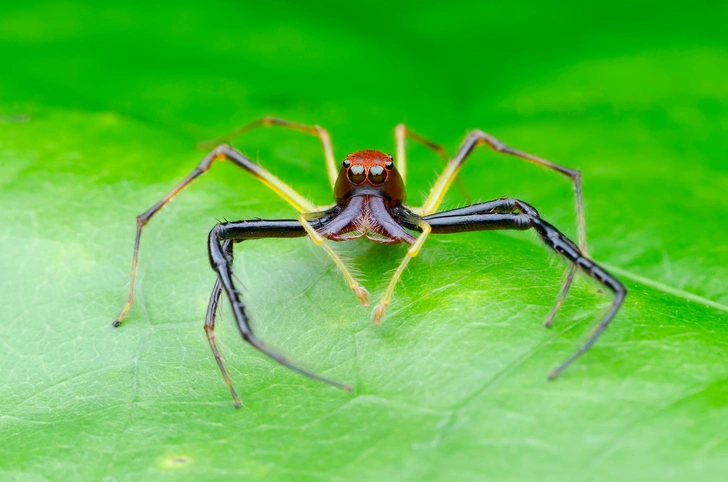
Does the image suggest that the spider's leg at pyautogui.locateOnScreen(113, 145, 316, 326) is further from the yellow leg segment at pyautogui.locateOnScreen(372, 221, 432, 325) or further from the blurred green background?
the yellow leg segment at pyautogui.locateOnScreen(372, 221, 432, 325)

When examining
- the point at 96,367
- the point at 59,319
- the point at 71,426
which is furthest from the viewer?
the point at 59,319

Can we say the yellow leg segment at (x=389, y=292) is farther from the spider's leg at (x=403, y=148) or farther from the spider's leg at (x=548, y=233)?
the spider's leg at (x=403, y=148)

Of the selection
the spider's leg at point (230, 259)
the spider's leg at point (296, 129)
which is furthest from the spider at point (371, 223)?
the spider's leg at point (296, 129)

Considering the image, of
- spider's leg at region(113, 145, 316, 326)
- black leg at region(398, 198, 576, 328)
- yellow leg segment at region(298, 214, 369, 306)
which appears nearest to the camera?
yellow leg segment at region(298, 214, 369, 306)

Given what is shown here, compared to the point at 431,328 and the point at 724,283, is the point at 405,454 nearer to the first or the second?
the point at 431,328

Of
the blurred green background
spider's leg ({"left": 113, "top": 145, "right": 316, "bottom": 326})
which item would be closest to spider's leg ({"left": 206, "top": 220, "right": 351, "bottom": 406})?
the blurred green background

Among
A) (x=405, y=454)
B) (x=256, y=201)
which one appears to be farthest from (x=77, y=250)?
(x=405, y=454)
